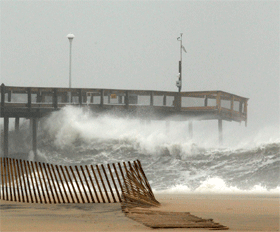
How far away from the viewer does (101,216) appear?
46.3ft

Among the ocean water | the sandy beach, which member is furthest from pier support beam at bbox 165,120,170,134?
the sandy beach

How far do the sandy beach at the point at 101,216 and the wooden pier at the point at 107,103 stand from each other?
2251 cm

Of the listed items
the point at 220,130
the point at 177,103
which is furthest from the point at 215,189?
the point at 220,130

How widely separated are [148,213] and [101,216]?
1.00 m

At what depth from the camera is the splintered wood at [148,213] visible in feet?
39.4

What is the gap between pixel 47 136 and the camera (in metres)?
44.7

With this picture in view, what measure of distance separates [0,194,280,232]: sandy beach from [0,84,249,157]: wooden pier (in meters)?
22.5

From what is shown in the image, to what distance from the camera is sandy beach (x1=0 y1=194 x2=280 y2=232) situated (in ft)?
39.7

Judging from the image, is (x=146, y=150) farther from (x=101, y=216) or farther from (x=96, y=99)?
(x=101, y=216)

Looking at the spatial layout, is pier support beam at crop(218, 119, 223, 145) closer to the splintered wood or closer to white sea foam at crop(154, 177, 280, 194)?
white sea foam at crop(154, 177, 280, 194)

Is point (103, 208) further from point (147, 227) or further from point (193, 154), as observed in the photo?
point (193, 154)

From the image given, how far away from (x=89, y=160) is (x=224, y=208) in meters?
27.3

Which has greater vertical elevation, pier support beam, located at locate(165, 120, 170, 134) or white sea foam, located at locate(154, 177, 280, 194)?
pier support beam, located at locate(165, 120, 170, 134)

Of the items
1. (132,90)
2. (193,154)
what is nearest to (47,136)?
(132,90)
